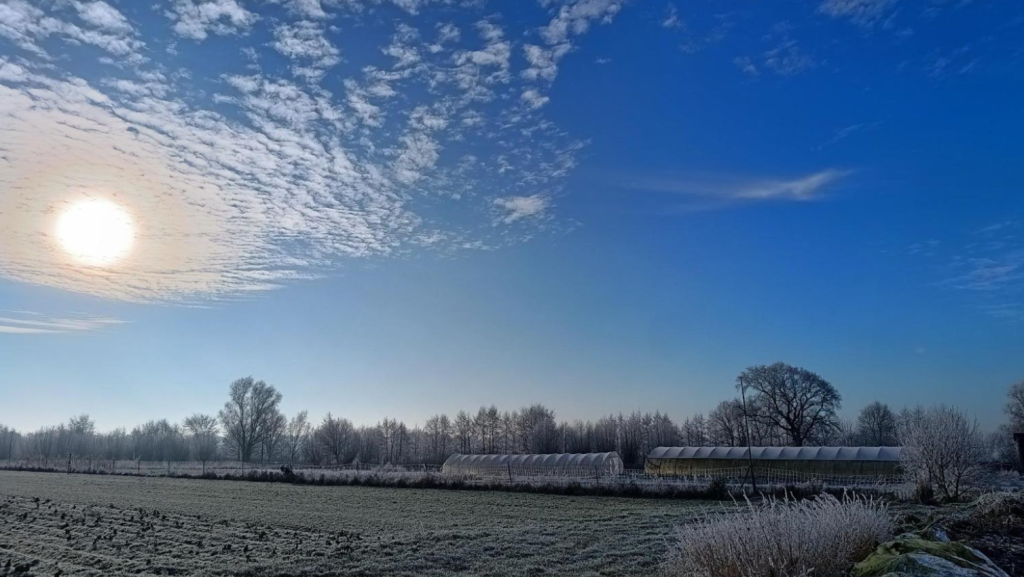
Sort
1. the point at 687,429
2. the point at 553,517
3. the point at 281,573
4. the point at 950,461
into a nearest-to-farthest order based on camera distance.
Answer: the point at 281,573 < the point at 553,517 < the point at 950,461 < the point at 687,429

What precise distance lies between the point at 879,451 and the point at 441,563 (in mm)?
44472

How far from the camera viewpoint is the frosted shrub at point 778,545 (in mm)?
6480

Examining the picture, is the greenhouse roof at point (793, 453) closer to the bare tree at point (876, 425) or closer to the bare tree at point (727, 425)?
the bare tree at point (727, 425)

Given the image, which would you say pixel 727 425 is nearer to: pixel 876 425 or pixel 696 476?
pixel 876 425

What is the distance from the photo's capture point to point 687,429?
3974 inches

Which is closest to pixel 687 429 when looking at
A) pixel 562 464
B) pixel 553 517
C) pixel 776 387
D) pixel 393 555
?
pixel 776 387

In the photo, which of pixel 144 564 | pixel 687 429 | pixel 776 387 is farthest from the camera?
pixel 687 429

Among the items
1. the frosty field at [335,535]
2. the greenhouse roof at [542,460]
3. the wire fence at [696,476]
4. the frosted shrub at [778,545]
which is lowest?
the wire fence at [696,476]

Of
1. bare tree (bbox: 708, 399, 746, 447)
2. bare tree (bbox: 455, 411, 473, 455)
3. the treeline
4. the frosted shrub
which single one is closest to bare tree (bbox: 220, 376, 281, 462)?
the treeline

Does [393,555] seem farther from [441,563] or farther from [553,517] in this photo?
[553,517]

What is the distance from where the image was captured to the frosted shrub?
6.48 metres

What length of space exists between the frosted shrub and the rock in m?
0.57

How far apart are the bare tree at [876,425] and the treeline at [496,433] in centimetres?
15

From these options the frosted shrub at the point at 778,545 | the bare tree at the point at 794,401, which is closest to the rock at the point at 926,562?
the frosted shrub at the point at 778,545
